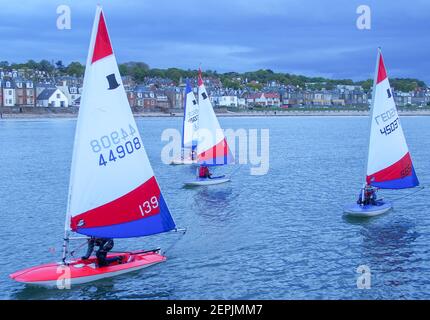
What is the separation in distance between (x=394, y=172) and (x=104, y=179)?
59.3 feet

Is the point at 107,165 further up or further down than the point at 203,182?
further up

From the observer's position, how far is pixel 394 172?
31516mm

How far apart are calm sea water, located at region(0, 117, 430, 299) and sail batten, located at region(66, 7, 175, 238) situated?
6.16ft

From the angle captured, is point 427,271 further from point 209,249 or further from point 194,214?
point 194,214

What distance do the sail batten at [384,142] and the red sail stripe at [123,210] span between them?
45.9ft

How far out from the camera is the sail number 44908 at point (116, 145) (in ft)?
61.6

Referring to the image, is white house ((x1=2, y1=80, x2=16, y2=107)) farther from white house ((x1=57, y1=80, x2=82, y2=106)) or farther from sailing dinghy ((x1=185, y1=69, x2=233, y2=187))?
sailing dinghy ((x1=185, y1=69, x2=233, y2=187))

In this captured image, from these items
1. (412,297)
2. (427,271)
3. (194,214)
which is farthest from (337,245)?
(194,214)

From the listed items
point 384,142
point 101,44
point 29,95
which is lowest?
point 384,142

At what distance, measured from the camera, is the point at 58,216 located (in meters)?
32.1

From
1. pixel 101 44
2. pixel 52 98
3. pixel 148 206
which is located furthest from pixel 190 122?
pixel 52 98

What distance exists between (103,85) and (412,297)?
1203 centimetres

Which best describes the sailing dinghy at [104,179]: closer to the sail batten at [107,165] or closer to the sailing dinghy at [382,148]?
the sail batten at [107,165]

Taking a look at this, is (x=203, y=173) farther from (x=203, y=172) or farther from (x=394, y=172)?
(x=394, y=172)
